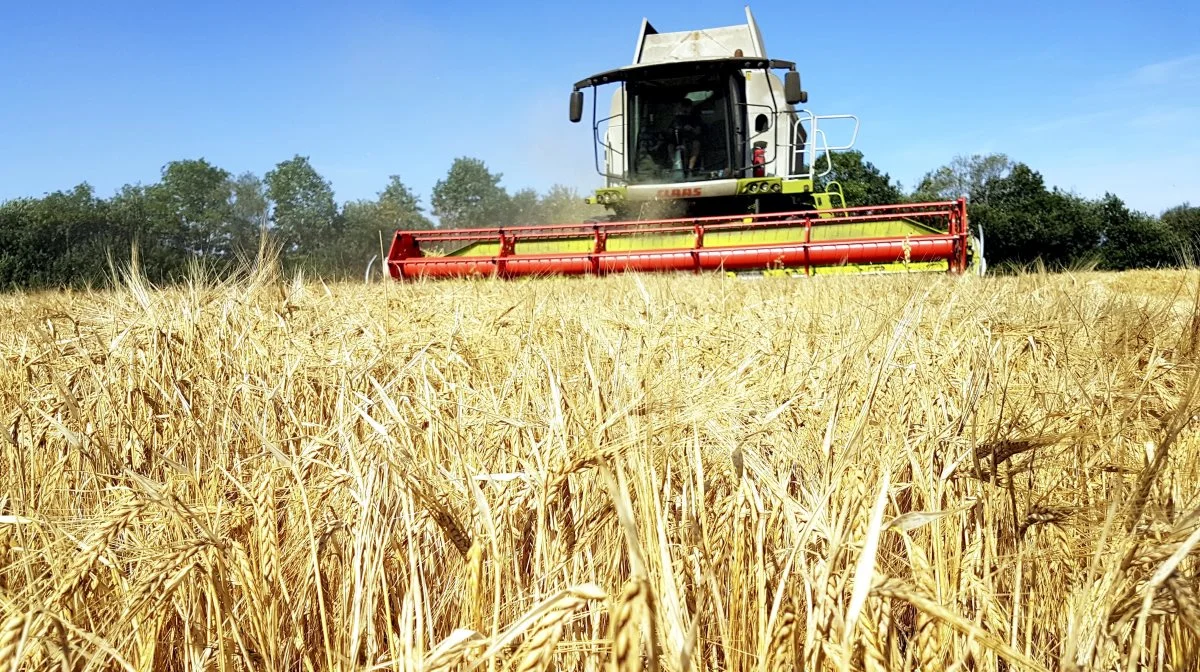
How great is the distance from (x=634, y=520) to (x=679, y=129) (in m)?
9.92

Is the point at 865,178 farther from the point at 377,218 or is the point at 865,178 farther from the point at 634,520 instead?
the point at 634,520

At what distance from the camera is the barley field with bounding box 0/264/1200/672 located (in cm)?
79

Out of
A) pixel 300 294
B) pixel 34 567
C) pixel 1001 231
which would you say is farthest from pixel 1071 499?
pixel 1001 231

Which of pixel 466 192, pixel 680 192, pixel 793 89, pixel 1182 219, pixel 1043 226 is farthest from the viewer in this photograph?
pixel 466 192

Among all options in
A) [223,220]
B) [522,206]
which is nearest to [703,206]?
[223,220]

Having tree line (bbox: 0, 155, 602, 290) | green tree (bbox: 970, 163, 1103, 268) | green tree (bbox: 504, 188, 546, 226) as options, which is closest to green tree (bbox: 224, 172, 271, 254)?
tree line (bbox: 0, 155, 602, 290)

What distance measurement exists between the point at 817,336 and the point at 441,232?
778cm

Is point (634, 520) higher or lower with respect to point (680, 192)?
lower

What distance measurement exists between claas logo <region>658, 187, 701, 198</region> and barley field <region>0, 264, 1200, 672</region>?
8252 mm

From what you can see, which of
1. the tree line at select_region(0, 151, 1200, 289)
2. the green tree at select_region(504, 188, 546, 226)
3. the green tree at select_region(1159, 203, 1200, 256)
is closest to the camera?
the tree line at select_region(0, 151, 1200, 289)

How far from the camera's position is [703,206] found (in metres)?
11.0

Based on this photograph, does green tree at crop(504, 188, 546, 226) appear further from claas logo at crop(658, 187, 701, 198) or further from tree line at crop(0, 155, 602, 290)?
claas logo at crop(658, 187, 701, 198)

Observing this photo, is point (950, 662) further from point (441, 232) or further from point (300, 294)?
point (441, 232)

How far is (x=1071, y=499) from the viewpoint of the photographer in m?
1.44
